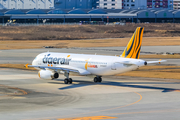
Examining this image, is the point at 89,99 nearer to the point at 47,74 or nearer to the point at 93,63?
the point at 93,63

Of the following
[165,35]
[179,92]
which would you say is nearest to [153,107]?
[179,92]

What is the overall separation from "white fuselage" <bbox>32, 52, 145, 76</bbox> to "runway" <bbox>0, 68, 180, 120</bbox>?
2.52 m

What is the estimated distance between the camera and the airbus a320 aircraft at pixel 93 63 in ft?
162

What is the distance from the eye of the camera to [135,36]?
168 ft

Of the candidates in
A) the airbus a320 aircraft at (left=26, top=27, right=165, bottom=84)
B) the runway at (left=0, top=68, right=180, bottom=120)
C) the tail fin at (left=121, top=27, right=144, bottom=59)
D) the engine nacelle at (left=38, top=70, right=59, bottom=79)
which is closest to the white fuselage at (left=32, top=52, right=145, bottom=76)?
the airbus a320 aircraft at (left=26, top=27, right=165, bottom=84)

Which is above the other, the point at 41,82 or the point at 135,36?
the point at 135,36

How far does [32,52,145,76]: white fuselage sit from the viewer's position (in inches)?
1924

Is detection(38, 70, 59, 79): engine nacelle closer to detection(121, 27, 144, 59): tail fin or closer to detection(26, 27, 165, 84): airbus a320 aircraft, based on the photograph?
detection(26, 27, 165, 84): airbus a320 aircraft

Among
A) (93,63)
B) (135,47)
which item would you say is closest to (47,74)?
(93,63)

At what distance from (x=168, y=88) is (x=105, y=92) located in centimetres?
926

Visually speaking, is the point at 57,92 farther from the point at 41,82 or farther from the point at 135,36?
the point at 135,36

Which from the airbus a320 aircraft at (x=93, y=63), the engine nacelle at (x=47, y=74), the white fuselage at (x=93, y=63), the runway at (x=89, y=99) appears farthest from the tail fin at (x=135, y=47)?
the engine nacelle at (x=47, y=74)

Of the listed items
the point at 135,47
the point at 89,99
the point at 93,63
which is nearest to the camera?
the point at 89,99

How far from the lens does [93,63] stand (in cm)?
5262
